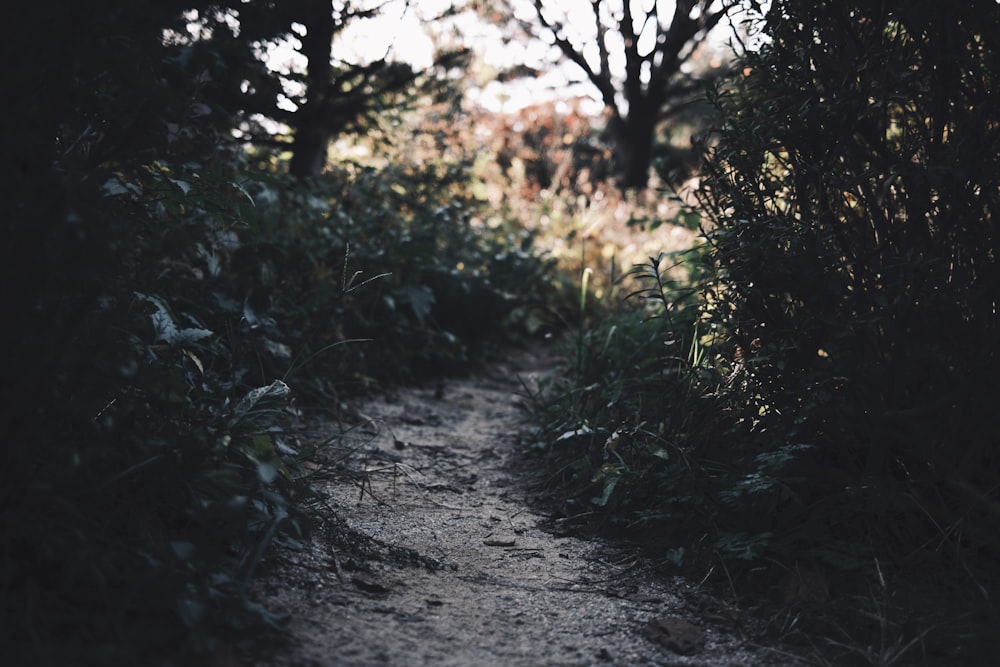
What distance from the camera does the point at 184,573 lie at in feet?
5.61

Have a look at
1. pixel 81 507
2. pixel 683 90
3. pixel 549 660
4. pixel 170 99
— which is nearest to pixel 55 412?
pixel 81 507

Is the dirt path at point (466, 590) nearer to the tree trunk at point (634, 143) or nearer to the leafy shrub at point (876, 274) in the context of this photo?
the leafy shrub at point (876, 274)

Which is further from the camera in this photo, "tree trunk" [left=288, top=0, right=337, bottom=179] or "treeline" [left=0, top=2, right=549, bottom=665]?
"tree trunk" [left=288, top=0, right=337, bottom=179]

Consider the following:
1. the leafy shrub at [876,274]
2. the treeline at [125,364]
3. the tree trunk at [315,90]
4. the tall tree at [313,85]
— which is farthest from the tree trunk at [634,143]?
the leafy shrub at [876,274]

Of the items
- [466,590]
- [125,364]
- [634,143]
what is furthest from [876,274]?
[634,143]

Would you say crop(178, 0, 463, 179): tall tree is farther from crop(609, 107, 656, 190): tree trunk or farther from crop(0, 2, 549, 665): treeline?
crop(609, 107, 656, 190): tree trunk

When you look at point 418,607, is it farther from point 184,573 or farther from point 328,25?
point 328,25

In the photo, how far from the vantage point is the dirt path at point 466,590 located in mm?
1891

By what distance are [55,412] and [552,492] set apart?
1967 millimetres

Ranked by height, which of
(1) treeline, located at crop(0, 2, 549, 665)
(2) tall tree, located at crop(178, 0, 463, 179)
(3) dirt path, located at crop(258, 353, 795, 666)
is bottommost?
(3) dirt path, located at crop(258, 353, 795, 666)

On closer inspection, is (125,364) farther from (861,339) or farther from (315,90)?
(315,90)

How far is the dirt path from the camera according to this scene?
1.89 metres

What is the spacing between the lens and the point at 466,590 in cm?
226

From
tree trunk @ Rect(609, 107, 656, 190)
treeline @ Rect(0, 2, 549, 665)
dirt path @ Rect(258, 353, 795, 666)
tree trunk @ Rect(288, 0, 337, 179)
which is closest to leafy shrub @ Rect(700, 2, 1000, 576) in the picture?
dirt path @ Rect(258, 353, 795, 666)
